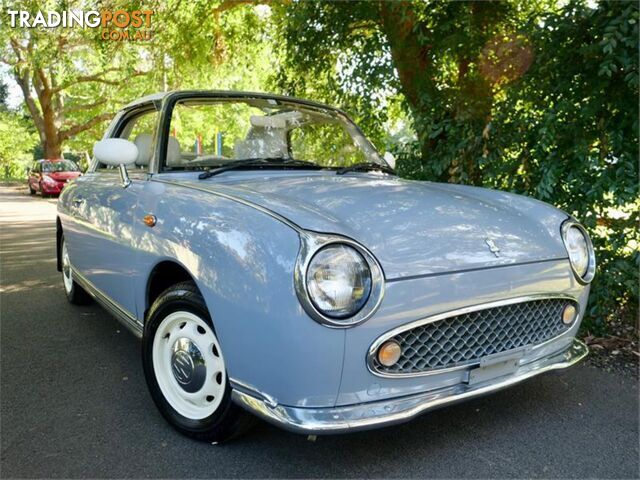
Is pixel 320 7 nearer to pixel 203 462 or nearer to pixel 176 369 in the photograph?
pixel 176 369

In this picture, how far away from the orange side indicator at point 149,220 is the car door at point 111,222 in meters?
0.09

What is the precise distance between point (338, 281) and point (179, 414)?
1117 mm

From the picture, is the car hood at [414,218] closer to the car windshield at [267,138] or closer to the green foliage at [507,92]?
the car windshield at [267,138]

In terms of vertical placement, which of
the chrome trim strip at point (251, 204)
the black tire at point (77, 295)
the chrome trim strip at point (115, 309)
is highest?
the chrome trim strip at point (251, 204)

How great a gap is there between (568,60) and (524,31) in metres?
0.46

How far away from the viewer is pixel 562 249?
8.19ft

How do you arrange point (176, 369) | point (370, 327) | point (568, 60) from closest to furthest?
point (370, 327) → point (176, 369) → point (568, 60)

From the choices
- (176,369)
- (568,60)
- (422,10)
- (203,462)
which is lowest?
(203,462)

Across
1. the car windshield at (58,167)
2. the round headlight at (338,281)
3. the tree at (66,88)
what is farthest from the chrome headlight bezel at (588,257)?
the car windshield at (58,167)

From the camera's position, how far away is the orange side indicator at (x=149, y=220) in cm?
260

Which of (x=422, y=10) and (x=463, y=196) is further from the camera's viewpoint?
(x=422, y=10)

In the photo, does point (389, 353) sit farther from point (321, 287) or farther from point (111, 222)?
point (111, 222)

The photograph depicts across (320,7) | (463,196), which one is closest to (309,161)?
(463,196)

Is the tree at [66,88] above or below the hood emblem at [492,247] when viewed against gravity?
above
